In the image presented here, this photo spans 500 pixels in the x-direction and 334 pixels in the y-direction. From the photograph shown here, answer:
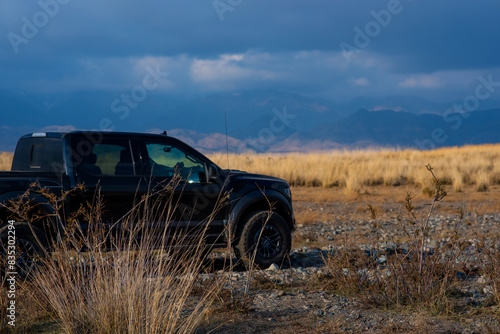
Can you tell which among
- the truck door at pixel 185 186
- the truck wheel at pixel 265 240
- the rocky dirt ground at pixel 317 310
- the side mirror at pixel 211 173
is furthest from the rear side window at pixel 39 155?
the rocky dirt ground at pixel 317 310

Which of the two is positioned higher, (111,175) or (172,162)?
(172,162)

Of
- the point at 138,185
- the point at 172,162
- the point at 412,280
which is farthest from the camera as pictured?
the point at 172,162

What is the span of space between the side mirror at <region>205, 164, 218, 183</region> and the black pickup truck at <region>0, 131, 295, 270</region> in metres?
0.01

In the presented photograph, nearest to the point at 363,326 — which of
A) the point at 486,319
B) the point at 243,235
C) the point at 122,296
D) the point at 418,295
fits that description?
the point at 418,295

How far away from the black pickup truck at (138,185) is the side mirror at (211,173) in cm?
1

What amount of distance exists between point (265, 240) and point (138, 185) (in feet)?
7.10

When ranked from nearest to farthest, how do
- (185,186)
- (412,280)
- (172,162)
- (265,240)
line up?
(412,280) < (185,186) < (172,162) < (265,240)

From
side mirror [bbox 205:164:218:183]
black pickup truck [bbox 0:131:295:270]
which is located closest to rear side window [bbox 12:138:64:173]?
black pickup truck [bbox 0:131:295:270]

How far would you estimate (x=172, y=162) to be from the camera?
26.3ft

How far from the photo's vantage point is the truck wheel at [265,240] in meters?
8.16

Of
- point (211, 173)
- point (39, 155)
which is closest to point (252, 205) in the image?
point (211, 173)

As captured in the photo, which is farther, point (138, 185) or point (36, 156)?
point (36, 156)

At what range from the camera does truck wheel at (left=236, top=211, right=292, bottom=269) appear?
8.16 m

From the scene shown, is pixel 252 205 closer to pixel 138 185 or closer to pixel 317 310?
pixel 138 185
